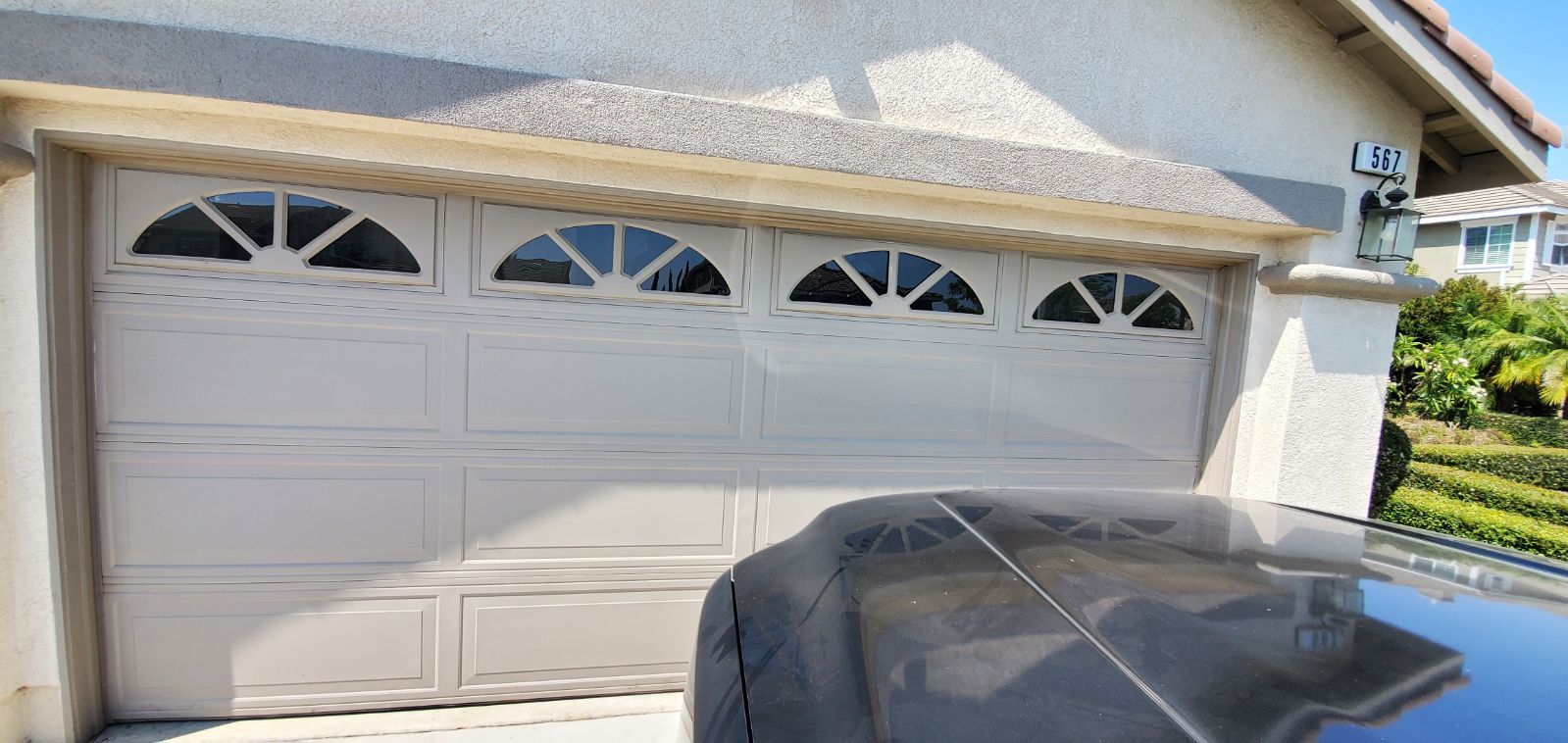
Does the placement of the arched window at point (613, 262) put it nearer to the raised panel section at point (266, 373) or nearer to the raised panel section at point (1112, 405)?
the raised panel section at point (266, 373)

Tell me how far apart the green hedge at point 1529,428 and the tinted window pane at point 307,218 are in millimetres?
16800

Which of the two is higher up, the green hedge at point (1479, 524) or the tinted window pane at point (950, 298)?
the tinted window pane at point (950, 298)

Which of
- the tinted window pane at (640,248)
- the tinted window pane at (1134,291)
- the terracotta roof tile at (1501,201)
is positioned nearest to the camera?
the tinted window pane at (640,248)

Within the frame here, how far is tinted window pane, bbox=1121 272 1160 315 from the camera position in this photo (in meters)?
3.67

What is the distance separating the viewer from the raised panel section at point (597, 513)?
9.82 ft

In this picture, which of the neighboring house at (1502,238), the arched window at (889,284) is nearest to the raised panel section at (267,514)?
the arched window at (889,284)

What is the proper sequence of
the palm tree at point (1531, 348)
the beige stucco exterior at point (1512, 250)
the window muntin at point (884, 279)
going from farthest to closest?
the beige stucco exterior at point (1512, 250) → the palm tree at point (1531, 348) → the window muntin at point (884, 279)

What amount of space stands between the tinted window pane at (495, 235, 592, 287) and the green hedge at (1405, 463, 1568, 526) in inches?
303

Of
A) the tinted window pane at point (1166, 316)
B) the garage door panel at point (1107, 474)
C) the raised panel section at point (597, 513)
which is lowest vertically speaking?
the raised panel section at point (597, 513)

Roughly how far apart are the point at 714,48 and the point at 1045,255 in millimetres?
2039

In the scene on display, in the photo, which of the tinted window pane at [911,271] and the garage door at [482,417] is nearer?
the garage door at [482,417]

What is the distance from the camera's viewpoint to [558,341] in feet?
9.89

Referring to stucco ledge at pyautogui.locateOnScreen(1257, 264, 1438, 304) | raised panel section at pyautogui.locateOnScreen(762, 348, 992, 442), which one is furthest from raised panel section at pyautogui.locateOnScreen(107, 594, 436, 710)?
stucco ledge at pyautogui.locateOnScreen(1257, 264, 1438, 304)

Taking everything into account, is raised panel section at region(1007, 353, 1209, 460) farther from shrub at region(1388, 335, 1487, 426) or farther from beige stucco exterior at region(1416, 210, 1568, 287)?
beige stucco exterior at region(1416, 210, 1568, 287)
